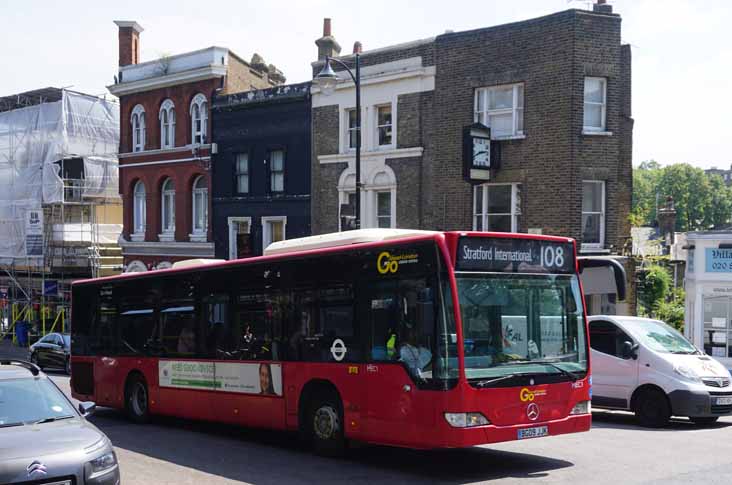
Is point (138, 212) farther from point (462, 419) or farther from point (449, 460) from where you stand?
point (462, 419)

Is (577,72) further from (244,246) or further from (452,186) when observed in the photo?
(244,246)

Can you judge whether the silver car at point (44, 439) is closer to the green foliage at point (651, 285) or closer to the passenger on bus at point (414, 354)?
the passenger on bus at point (414, 354)

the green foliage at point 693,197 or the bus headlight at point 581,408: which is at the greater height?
the green foliage at point 693,197

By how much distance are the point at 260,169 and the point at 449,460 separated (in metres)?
23.0

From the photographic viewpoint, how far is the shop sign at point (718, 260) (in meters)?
23.2

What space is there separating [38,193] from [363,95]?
19.7 meters

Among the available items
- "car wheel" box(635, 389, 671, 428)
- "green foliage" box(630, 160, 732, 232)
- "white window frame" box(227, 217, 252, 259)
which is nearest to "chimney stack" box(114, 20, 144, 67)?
"white window frame" box(227, 217, 252, 259)

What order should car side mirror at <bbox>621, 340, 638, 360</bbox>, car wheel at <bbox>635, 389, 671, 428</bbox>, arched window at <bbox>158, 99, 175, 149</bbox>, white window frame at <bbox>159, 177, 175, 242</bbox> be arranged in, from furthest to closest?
white window frame at <bbox>159, 177, 175, 242</bbox>, arched window at <bbox>158, 99, 175, 149</bbox>, car side mirror at <bbox>621, 340, 638, 360</bbox>, car wheel at <bbox>635, 389, 671, 428</bbox>

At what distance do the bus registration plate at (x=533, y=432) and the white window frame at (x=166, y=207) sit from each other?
28.6m

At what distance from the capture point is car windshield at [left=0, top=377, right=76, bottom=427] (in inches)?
348

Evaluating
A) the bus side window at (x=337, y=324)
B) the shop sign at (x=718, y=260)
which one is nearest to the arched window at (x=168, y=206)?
the shop sign at (x=718, y=260)

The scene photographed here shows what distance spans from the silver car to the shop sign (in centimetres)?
1854

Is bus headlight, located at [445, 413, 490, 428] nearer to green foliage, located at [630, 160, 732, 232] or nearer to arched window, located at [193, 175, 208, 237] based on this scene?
arched window, located at [193, 175, 208, 237]

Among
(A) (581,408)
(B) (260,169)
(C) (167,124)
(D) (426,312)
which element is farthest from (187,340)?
(C) (167,124)
